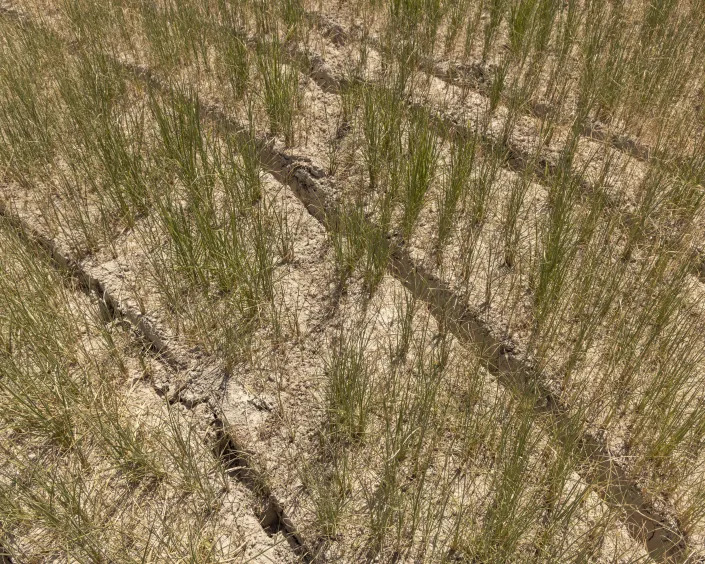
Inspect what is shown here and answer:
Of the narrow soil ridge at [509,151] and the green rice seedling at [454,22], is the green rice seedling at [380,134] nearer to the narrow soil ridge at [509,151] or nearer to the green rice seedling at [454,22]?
the narrow soil ridge at [509,151]

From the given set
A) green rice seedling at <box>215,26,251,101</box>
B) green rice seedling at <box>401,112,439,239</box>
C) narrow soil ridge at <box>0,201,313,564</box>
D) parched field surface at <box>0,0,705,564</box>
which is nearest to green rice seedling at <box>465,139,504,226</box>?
parched field surface at <box>0,0,705,564</box>

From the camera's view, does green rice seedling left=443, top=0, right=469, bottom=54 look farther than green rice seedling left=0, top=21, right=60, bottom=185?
Yes

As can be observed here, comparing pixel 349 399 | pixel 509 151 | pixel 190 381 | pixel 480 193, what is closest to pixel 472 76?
pixel 509 151

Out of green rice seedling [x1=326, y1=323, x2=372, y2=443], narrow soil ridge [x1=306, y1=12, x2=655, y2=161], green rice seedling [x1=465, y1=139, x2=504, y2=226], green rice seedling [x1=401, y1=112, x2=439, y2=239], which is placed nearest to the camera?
green rice seedling [x1=326, y1=323, x2=372, y2=443]

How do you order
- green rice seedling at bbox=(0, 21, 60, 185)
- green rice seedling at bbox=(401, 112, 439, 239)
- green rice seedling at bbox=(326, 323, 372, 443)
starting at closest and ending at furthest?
green rice seedling at bbox=(326, 323, 372, 443), green rice seedling at bbox=(401, 112, 439, 239), green rice seedling at bbox=(0, 21, 60, 185)

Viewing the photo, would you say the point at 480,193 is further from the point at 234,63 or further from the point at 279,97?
the point at 234,63

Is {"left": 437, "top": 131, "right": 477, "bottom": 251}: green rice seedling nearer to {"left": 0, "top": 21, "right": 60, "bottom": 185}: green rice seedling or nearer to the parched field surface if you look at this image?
the parched field surface

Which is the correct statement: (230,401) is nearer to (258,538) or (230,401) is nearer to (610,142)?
(258,538)
